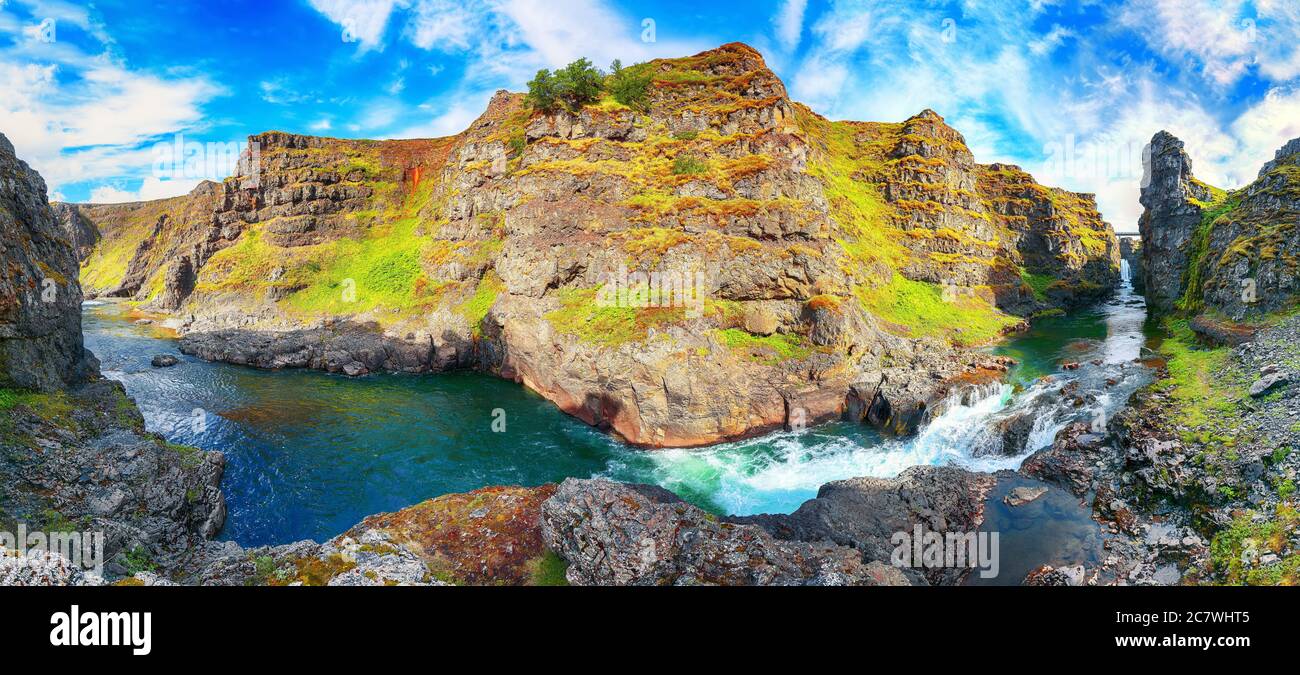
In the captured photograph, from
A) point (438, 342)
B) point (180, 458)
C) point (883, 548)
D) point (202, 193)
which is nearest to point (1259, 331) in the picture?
point (883, 548)

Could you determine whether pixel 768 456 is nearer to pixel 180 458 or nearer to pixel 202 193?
pixel 180 458

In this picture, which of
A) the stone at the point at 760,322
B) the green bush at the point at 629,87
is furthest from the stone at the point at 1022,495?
the green bush at the point at 629,87

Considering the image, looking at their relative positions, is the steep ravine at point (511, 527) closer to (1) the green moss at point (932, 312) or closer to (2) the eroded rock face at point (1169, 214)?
(1) the green moss at point (932, 312)

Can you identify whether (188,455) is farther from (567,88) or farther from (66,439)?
(567,88)

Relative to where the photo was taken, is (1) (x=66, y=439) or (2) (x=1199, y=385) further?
(2) (x=1199, y=385)

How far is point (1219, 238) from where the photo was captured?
45.2 meters

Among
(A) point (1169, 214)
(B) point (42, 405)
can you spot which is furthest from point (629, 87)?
(A) point (1169, 214)

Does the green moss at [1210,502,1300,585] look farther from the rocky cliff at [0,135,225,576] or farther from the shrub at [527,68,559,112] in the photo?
the shrub at [527,68,559,112]

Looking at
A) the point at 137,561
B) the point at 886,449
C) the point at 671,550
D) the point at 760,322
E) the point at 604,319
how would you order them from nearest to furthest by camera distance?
the point at 671,550, the point at 137,561, the point at 886,449, the point at 760,322, the point at 604,319

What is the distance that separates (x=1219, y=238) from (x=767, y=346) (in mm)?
43694

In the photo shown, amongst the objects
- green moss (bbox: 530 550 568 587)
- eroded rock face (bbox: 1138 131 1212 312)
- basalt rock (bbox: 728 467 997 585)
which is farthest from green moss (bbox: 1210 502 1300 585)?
eroded rock face (bbox: 1138 131 1212 312)

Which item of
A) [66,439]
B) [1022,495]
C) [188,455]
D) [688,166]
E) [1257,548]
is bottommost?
[1022,495]
